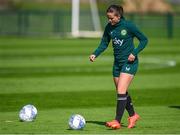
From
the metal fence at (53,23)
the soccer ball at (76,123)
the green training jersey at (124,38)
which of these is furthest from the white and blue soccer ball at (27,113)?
the metal fence at (53,23)

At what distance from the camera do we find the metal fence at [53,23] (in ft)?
184

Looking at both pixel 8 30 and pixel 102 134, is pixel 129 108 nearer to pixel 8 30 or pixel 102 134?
pixel 102 134

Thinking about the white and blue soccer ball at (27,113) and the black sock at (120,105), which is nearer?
the black sock at (120,105)

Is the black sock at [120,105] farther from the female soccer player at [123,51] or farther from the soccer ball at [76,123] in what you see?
the soccer ball at [76,123]

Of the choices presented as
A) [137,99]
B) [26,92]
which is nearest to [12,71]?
[26,92]

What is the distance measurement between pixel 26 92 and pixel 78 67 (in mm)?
9244

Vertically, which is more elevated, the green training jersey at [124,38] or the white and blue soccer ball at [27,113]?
the green training jersey at [124,38]

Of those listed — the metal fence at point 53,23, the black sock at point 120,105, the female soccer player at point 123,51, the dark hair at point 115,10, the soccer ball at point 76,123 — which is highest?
the metal fence at point 53,23

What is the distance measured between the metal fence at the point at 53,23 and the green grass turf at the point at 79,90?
55.5 ft

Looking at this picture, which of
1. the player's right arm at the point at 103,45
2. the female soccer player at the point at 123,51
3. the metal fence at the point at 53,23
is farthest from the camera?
the metal fence at the point at 53,23

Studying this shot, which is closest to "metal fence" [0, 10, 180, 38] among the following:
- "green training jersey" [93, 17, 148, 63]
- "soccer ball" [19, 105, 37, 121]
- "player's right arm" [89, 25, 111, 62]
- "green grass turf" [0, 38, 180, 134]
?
"green grass turf" [0, 38, 180, 134]

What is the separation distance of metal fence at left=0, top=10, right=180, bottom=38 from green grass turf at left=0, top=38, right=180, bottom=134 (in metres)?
16.9

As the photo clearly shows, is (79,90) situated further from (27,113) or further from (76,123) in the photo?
(76,123)

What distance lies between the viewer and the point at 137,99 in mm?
19281
